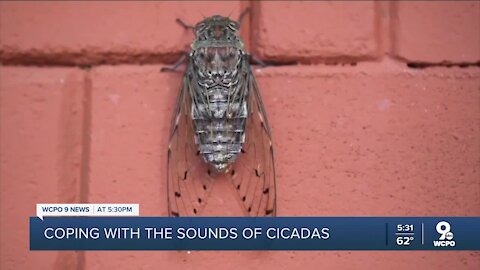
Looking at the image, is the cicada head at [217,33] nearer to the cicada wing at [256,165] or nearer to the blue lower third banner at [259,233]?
the cicada wing at [256,165]

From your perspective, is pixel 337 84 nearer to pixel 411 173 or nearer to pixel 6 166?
pixel 411 173

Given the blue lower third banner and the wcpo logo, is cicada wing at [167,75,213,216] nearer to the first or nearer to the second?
the blue lower third banner

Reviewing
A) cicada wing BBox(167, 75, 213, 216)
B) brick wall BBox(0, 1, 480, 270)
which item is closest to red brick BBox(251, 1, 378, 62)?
brick wall BBox(0, 1, 480, 270)

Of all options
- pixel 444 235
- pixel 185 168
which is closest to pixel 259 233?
pixel 185 168

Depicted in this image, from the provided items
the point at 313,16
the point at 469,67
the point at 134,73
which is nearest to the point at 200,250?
the point at 134,73

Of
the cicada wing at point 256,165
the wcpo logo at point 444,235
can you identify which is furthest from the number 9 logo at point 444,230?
the cicada wing at point 256,165

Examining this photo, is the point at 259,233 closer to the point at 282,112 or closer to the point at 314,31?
the point at 282,112
